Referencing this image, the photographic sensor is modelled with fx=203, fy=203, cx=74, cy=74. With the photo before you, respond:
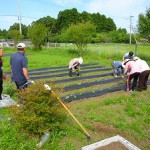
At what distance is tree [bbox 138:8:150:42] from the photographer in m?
14.4

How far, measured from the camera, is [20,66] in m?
4.72

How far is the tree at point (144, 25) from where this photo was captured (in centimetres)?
1443

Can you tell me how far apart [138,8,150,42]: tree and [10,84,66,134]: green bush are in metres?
12.6

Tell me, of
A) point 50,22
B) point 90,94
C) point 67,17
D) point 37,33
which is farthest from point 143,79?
point 50,22

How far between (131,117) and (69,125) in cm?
162

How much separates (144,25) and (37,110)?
13.0m

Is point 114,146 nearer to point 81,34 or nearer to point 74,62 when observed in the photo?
point 74,62

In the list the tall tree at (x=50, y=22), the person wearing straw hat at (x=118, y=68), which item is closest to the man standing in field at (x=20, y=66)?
the person wearing straw hat at (x=118, y=68)

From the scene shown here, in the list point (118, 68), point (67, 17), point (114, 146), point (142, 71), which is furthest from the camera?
point (67, 17)

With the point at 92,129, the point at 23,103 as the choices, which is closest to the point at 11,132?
the point at 23,103

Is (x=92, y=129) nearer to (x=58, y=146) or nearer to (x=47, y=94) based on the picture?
(x=58, y=146)

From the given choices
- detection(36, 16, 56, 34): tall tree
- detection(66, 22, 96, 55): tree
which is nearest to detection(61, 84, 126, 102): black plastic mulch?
detection(66, 22, 96, 55): tree

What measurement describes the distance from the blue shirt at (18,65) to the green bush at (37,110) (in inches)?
44.6

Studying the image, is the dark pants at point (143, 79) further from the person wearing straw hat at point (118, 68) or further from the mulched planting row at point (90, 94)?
the person wearing straw hat at point (118, 68)
